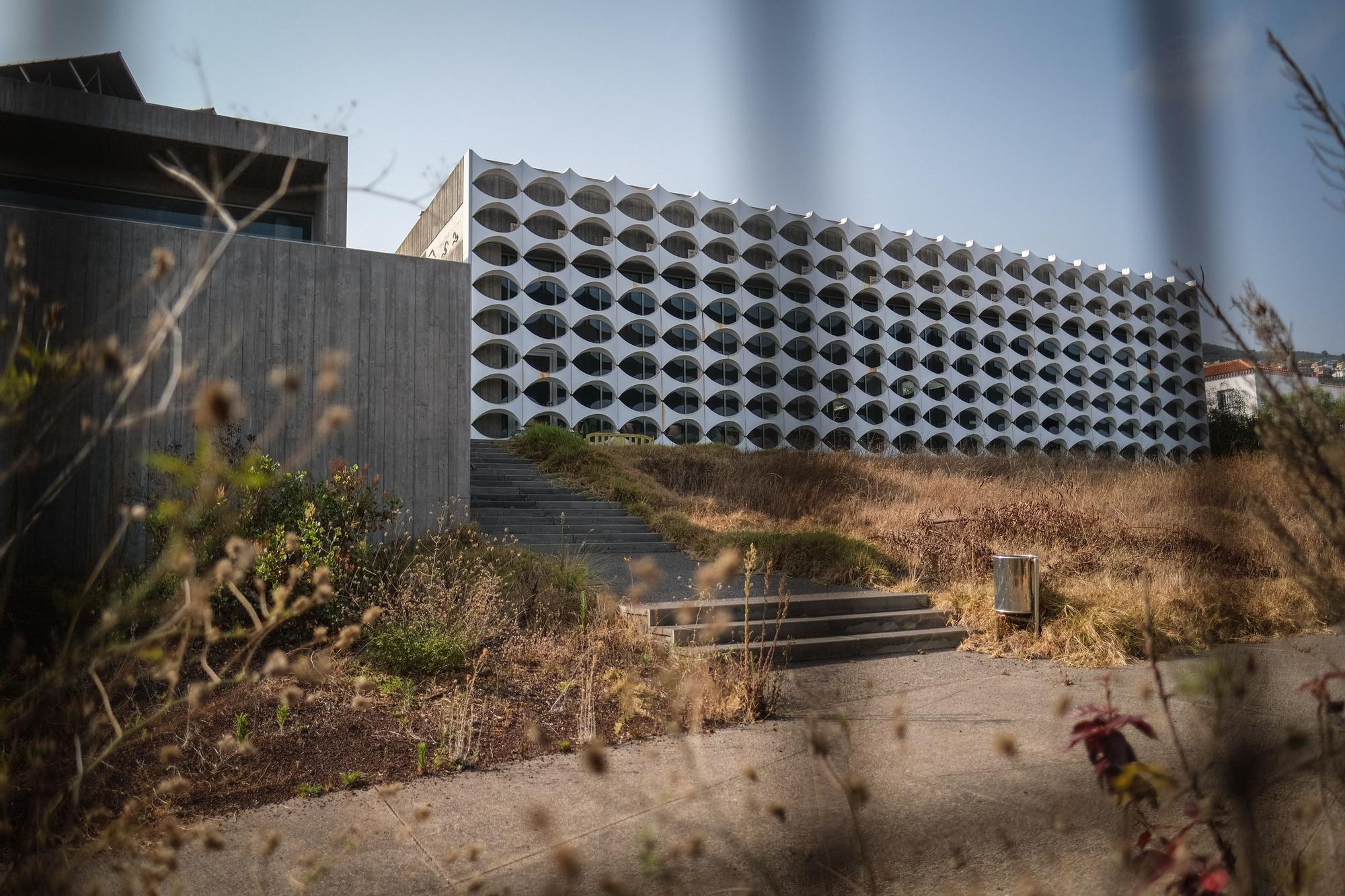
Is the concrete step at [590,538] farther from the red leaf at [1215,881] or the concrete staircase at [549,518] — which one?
the red leaf at [1215,881]

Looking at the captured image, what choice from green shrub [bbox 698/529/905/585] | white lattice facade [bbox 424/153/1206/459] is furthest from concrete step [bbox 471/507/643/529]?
white lattice facade [bbox 424/153/1206/459]

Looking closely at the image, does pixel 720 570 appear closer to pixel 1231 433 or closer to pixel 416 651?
pixel 1231 433

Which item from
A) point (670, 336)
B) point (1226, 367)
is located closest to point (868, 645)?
point (1226, 367)

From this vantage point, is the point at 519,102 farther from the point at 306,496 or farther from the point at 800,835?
the point at 306,496

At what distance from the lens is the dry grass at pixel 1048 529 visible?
2.97ft

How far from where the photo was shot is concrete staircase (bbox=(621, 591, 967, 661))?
241 inches

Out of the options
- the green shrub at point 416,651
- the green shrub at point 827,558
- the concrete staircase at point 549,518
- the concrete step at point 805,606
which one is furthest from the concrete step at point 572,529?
the green shrub at point 416,651

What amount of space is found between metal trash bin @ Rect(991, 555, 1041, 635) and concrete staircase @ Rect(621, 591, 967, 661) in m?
0.53

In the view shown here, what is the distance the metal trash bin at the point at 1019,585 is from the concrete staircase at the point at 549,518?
4.94 metres

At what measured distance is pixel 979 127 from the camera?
834 millimetres

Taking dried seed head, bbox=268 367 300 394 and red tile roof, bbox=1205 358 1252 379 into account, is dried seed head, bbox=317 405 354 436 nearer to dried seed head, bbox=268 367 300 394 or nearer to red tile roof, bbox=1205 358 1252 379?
dried seed head, bbox=268 367 300 394

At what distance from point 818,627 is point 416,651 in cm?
330

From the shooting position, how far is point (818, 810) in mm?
668

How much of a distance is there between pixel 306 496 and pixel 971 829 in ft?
19.2
